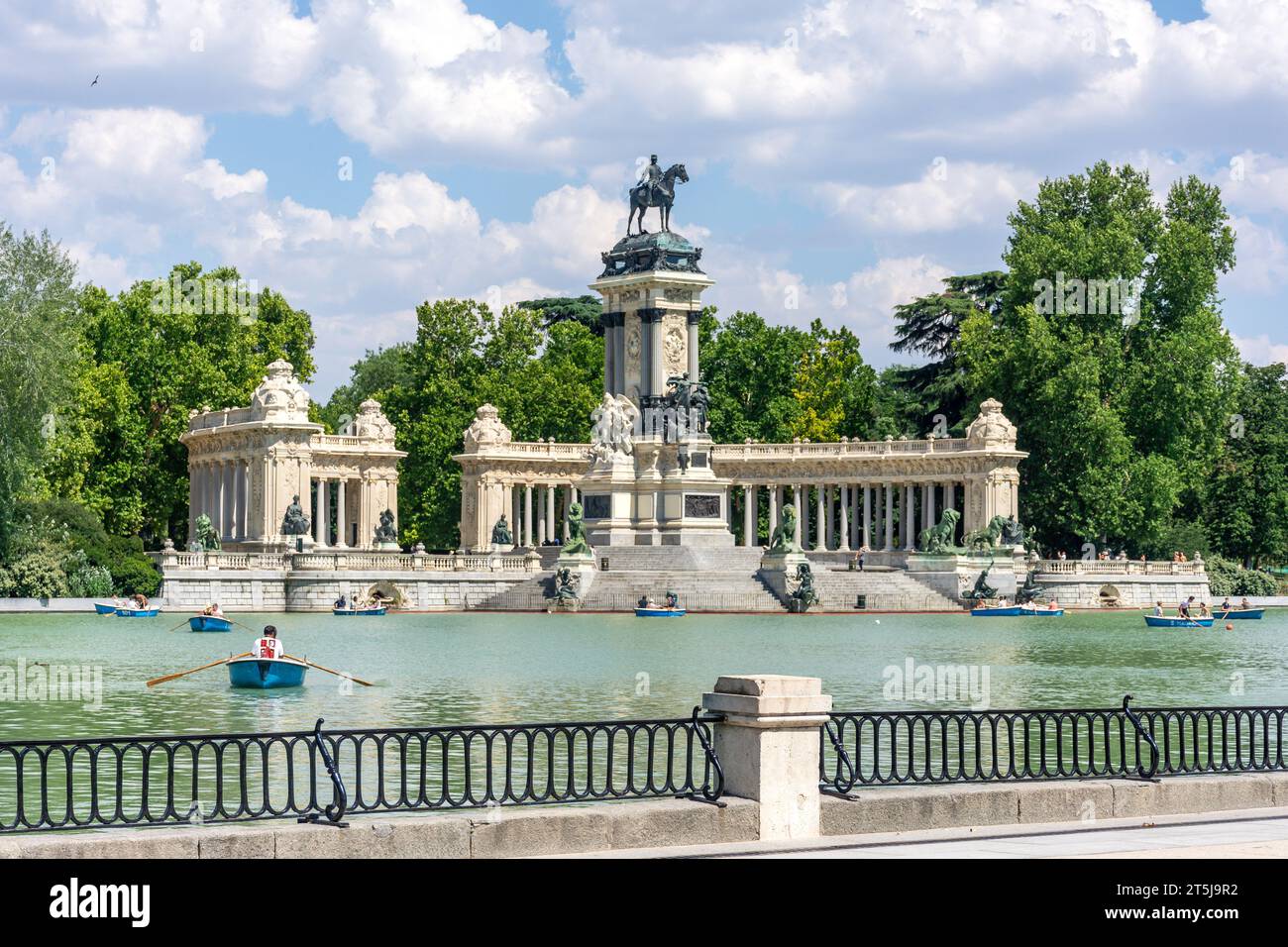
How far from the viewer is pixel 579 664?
45.0 meters

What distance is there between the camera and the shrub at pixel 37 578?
72.3 meters

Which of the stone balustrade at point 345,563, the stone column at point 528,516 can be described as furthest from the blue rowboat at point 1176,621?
the stone column at point 528,516

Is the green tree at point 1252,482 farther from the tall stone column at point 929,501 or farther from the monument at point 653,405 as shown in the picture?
the monument at point 653,405

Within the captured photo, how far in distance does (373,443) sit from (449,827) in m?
84.5

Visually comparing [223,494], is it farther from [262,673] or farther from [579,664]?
[262,673]

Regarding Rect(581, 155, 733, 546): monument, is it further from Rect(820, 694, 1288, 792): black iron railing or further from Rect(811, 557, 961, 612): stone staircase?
Rect(820, 694, 1288, 792): black iron railing

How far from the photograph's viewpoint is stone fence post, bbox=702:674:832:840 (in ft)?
55.6

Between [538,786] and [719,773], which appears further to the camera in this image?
[538,786]

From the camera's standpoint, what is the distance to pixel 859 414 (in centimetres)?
10981

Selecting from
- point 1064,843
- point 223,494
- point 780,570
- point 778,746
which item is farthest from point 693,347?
point 1064,843

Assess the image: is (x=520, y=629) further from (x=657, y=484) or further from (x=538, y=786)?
(x=538, y=786)

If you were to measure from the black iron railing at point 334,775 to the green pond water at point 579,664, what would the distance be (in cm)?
408
